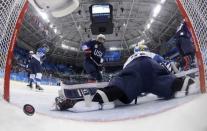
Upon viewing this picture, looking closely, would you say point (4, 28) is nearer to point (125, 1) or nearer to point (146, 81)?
point (146, 81)

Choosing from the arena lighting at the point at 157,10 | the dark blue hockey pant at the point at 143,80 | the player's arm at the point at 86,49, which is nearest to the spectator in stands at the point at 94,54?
the player's arm at the point at 86,49

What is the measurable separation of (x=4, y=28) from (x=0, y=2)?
0.16 metres

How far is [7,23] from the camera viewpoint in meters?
1.58

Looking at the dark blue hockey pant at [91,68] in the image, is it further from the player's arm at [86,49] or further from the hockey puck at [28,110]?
the hockey puck at [28,110]

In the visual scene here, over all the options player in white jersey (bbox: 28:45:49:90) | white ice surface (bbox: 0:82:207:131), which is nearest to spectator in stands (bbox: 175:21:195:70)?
player in white jersey (bbox: 28:45:49:90)

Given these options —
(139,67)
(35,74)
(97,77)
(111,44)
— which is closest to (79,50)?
(111,44)

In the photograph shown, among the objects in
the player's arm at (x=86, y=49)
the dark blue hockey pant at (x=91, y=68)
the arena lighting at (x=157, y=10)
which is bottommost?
the dark blue hockey pant at (x=91, y=68)

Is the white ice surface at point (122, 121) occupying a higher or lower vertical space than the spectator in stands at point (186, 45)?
lower

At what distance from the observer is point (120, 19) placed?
13.8 m

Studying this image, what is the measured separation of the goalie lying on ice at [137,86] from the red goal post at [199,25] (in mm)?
441

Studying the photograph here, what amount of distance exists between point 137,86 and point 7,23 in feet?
3.26

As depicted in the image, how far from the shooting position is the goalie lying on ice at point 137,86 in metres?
2.03

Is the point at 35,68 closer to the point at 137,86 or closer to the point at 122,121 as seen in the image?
the point at 137,86

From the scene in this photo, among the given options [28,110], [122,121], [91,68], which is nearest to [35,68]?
[91,68]
